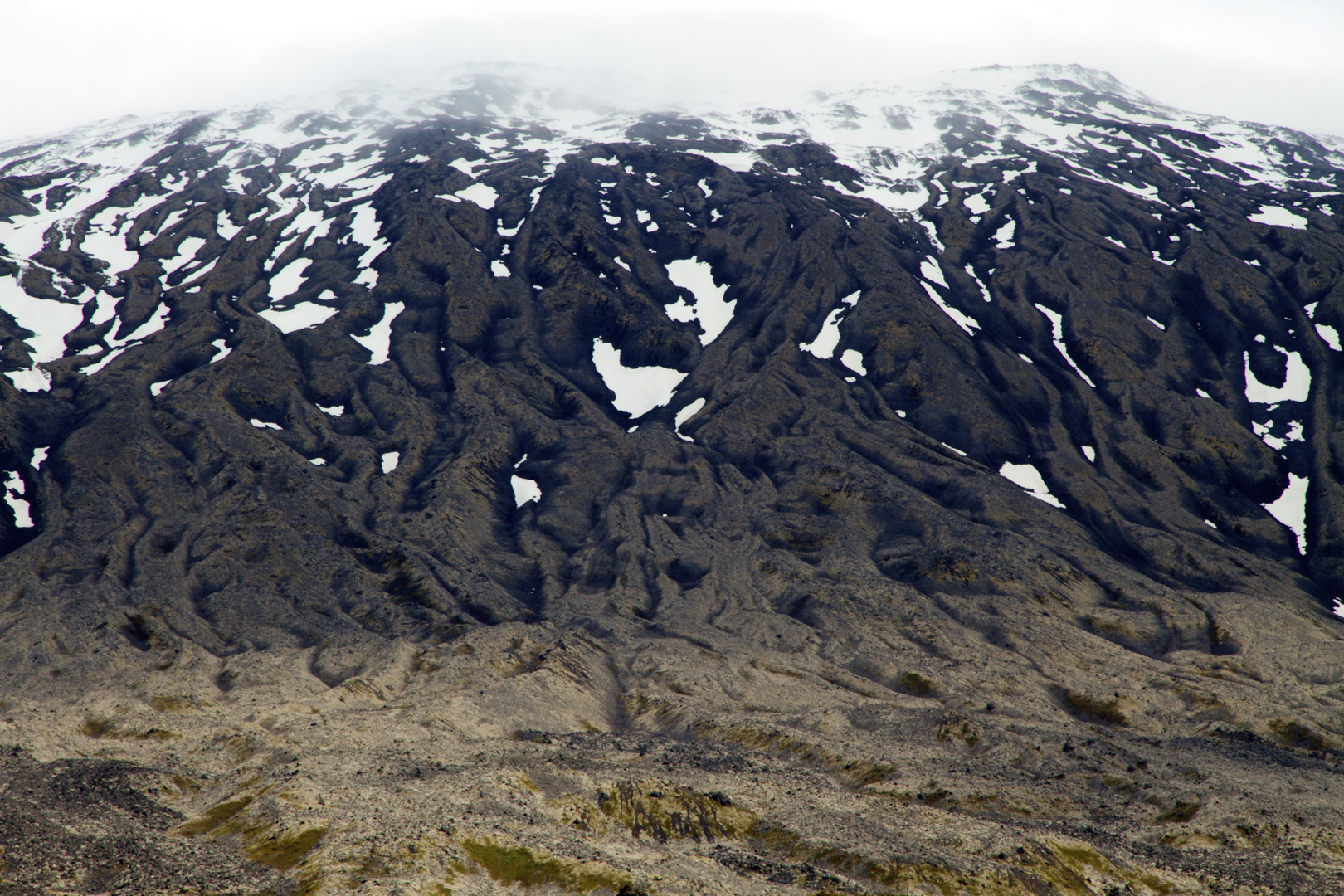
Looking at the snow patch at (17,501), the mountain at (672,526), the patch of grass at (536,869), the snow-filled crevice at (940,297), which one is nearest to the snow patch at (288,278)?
the mountain at (672,526)

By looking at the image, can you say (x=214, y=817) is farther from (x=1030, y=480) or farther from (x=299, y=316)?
(x=299, y=316)

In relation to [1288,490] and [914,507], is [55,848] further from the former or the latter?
[1288,490]

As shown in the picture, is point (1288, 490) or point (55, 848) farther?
point (1288, 490)

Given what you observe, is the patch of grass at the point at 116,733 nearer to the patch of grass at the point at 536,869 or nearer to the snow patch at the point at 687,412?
the patch of grass at the point at 536,869

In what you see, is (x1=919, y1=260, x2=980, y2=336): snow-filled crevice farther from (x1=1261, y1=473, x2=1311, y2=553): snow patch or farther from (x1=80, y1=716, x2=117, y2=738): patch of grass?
(x1=80, y1=716, x2=117, y2=738): patch of grass

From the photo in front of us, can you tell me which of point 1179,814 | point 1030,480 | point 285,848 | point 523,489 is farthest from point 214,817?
point 1030,480

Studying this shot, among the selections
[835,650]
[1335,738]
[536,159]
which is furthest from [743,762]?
[536,159]

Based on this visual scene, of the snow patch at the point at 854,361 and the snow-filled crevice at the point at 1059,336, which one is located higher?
the snow-filled crevice at the point at 1059,336
